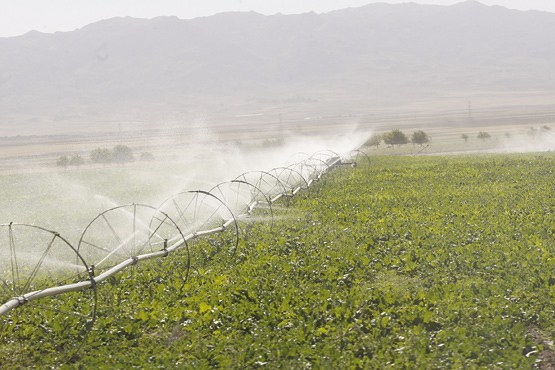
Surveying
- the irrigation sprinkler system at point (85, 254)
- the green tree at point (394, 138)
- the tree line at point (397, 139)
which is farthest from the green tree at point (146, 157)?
the irrigation sprinkler system at point (85, 254)

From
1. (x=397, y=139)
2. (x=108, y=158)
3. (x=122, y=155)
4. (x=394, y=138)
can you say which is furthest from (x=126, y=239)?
(x=108, y=158)

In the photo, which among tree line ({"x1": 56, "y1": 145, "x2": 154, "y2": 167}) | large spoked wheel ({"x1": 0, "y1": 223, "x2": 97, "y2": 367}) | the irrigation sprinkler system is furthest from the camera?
tree line ({"x1": 56, "y1": 145, "x2": 154, "y2": 167})

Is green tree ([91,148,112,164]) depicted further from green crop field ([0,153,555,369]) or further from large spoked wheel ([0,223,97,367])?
large spoked wheel ([0,223,97,367])

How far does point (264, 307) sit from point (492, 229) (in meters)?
8.74

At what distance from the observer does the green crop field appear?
32.9 ft

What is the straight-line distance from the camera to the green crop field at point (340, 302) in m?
10.0

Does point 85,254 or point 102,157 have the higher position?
point 85,254

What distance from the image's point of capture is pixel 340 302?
40.2ft

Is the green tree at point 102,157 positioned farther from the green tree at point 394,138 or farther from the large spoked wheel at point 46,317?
the large spoked wheel at point 46,317

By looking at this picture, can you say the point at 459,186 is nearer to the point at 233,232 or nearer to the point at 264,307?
the point at 233,232

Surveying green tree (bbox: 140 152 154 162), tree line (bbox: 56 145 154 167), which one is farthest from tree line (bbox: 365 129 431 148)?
tree line (bbox: 56 145 154 167)

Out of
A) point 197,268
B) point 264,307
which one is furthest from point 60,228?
point 264,307

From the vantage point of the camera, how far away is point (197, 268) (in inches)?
629

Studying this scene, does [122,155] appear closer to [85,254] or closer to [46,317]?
[85,254]
